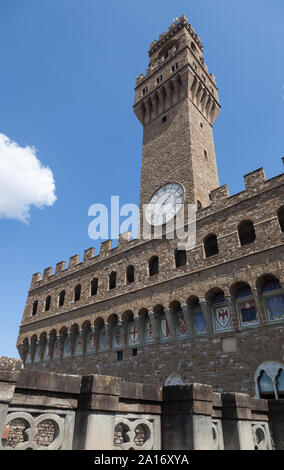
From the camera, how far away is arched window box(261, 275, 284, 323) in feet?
39.5

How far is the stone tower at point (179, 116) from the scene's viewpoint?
63.9 feet

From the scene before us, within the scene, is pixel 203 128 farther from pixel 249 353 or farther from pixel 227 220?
pixel 249 353

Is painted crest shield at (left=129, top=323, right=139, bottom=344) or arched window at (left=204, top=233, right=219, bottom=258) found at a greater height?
arched window at (left=204, top=233, right=219, bottom=258)

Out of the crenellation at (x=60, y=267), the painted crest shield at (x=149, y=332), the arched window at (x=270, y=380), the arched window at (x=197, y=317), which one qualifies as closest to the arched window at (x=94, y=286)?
the crenellation at (x=60, y=267)

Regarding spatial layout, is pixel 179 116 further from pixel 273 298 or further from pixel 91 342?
pixel 91 342

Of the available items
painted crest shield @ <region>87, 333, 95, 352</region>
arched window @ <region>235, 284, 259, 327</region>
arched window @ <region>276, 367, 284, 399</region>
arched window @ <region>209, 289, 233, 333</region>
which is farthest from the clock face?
arched window @ <region>276, 367, 284, 399</region>

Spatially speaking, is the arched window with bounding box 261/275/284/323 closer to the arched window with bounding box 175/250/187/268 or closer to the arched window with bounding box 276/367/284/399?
the arched window with bounding box 276/367/284/399

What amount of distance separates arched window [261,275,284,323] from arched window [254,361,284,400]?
66.3 inches

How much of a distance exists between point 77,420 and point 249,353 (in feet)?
32.9

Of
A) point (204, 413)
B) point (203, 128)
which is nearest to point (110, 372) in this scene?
point (204, 413)

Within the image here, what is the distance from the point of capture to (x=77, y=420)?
3.86 m

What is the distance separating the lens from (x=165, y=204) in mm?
18719
